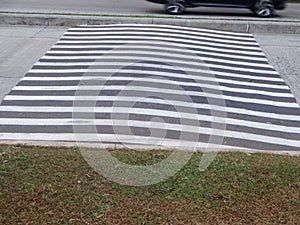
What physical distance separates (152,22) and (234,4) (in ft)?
8.88

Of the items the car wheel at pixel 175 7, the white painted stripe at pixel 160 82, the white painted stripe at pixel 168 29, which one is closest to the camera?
the white painted stripe at pixel 160 82

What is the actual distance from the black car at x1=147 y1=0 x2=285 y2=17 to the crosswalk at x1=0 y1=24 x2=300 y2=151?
10.1 ft

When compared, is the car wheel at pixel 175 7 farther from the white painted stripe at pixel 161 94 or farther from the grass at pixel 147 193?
the grass at pixel 147 193

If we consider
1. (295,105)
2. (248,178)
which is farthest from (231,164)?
(295,105)

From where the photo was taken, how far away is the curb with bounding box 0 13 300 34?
11.8 m

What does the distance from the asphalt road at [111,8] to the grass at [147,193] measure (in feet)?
31.1

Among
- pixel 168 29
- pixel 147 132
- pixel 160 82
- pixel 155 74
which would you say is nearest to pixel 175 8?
pixel 168 29

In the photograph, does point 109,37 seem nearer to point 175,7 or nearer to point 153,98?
point 175,7

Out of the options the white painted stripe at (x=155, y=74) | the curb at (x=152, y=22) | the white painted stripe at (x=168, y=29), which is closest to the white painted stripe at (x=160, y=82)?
the white painted stripe at (x=155, y=74)

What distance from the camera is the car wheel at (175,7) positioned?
13.0 meters

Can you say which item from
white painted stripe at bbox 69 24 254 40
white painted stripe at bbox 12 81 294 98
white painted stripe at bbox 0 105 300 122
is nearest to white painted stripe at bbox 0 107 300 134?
white painted stripe at bbox 0 105 300 122

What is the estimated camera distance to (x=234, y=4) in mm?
12969

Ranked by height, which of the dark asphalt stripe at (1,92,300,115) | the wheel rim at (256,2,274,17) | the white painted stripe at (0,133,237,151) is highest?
the white painted stripe at (0,133,237,151)

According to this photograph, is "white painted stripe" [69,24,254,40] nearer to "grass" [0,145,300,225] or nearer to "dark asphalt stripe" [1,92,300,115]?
"dark asphalt stripe" [1,92,300,115]
